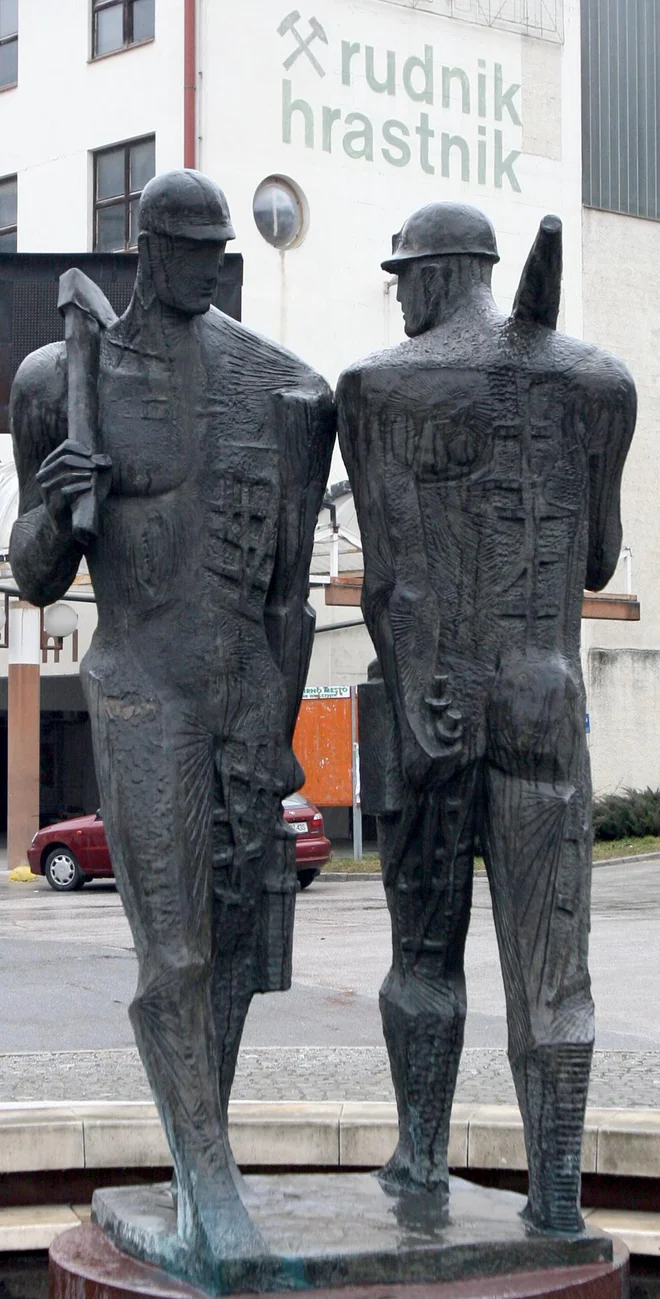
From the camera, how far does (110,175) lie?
28438mm

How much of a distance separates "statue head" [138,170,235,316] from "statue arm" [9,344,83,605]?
0.32 metres

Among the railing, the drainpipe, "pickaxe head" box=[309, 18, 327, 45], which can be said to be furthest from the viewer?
the railing

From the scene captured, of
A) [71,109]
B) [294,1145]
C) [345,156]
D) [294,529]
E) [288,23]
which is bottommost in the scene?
[294,1145]

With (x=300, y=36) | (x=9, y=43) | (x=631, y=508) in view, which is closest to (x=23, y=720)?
(x=300, y=36)

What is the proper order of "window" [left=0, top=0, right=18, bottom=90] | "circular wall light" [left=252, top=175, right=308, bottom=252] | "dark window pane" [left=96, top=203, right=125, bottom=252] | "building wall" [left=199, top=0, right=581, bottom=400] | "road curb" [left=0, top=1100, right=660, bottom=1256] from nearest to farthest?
"road curb" [left=0, top=1100, right=660, bottom=1256]
"building wall" [left=199, top=0, right=581, bottom=400]
"circular wall light" [left=252, top=175, right=308, bottom=252]
"dark window pane" [left=96, top=203, right=125, bottom=252]
"window" [left=0, top=0, right=18, bottom=90]

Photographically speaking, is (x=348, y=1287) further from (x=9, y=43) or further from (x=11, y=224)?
(x=9, y=43)

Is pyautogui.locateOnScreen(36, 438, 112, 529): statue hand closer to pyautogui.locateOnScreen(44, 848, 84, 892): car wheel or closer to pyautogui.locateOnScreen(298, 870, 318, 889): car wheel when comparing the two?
pyautogui.locateOnScreen(298, 870, 318, 889): car wheel

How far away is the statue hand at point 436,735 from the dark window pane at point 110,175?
81.7 feet

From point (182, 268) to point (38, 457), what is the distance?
0.57m

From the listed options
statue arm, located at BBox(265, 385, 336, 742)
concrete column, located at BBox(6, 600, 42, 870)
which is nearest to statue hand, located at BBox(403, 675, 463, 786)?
statue arm, located at BBox(265, 385, 336, 742)

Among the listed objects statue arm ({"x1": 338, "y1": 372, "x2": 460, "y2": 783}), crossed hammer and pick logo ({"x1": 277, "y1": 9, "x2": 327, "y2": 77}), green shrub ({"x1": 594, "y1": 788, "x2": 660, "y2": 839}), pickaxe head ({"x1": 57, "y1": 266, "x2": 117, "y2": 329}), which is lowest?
green shrub ({"x1": 594, "y1": 788, "x2": 660, "y2": 839})

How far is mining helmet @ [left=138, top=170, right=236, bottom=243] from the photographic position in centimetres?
436

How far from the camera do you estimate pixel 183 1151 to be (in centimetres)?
416

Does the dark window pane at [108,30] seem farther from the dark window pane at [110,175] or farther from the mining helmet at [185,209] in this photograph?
the mining helmet at [185,209]
